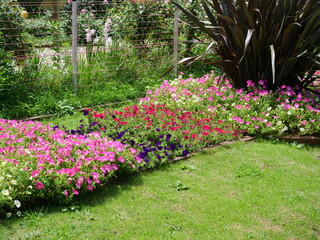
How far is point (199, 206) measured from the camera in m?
4.03

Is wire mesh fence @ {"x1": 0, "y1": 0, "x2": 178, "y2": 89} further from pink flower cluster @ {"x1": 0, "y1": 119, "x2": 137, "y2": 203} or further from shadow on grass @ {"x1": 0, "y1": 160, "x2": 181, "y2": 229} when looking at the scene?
shadow on grass @ {"x1": 0, "y1": 160, "x2": 181, "y2": 229}

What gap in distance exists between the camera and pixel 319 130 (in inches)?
231

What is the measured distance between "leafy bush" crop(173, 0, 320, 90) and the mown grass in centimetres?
190

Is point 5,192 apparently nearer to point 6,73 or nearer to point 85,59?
point 6,73

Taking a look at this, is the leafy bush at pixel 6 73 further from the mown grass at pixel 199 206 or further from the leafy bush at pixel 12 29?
the mown grass at pixel 199 206

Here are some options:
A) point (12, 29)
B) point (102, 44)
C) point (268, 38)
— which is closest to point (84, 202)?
point (268, 38)

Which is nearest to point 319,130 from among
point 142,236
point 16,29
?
point 142,236

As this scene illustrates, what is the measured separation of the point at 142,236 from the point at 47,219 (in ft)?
2.51

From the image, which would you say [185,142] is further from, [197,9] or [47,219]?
[197,9]

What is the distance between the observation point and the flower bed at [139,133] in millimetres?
3922

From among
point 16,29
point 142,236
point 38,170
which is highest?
point 16,29

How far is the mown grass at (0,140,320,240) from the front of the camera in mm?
3568

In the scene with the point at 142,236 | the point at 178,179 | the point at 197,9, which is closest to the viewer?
the point at 142,236

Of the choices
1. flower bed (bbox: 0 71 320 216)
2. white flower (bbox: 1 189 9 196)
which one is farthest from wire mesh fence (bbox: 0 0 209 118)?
white flower (bbox: 1 189 9 196)
